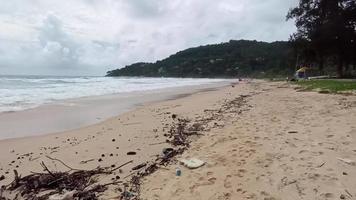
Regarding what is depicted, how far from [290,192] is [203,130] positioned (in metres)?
4.69

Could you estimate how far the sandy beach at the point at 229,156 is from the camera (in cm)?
452

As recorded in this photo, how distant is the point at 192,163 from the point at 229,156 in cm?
68

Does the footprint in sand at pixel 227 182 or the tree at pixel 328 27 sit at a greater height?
the tree at pixel 328 27

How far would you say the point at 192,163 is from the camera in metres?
5.66

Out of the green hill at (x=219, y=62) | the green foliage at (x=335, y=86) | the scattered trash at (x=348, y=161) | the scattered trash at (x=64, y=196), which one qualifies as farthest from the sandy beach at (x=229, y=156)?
the green hill at (x=219, y=62)

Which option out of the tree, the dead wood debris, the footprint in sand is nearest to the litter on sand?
the dead wood debris

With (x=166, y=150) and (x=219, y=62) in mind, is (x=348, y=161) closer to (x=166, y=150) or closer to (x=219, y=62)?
(x=166, y=150)

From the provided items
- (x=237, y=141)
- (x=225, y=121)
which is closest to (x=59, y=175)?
(x=237, y=141)

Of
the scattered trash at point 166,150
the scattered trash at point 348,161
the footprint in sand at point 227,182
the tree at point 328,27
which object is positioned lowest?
the scattered trash at point 166,150

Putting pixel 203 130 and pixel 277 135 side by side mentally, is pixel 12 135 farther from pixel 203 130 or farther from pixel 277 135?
pixel 277 135

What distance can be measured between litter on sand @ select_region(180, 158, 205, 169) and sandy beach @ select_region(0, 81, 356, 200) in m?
0.10

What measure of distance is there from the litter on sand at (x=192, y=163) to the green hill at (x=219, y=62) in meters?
110

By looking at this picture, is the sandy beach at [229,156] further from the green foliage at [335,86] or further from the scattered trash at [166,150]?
the green foliage at [335,86]

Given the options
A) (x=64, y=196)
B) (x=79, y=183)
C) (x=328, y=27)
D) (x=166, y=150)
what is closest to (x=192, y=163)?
(x=166, y=150)
